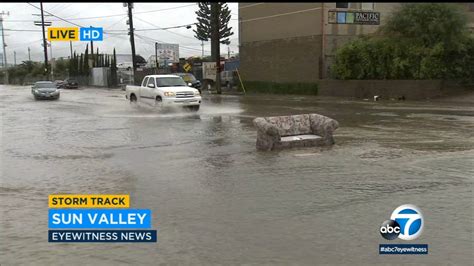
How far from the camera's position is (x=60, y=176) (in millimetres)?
8492

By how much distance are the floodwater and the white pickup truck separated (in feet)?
20.8

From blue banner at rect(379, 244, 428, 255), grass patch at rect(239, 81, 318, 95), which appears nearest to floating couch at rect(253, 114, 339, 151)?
blue banner at rect(379, 244, 428, 255)

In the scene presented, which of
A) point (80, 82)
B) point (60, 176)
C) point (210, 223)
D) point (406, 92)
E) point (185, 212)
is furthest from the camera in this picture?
point (80, 82)

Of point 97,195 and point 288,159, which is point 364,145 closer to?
point 288,159

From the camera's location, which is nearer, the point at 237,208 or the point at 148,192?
the point at 237,208

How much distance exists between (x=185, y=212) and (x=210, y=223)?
0.58m

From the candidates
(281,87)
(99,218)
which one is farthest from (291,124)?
(281,87)

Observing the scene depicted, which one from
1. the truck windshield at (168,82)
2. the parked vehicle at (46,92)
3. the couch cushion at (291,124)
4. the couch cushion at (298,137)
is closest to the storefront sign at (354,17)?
the truck windshield at (168,82)

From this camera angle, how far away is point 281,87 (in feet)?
121

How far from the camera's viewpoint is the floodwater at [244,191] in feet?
15.9

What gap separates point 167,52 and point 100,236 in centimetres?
6561

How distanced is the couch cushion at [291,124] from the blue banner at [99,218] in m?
5.44

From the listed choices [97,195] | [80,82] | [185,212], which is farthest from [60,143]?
[80,82]

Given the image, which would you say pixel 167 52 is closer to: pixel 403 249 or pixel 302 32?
pixel 302 32
